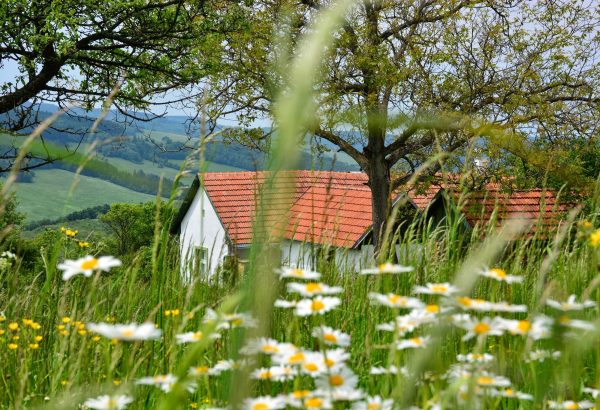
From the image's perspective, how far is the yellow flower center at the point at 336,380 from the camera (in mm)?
1121

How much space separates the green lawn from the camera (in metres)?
103

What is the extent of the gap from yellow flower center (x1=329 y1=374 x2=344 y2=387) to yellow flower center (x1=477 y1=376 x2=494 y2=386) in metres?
0.25

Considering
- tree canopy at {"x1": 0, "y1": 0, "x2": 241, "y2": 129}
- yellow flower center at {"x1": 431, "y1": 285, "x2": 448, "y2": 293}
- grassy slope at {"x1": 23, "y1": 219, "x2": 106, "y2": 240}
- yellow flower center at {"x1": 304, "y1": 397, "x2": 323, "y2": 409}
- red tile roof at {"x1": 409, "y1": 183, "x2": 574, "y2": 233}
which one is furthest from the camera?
tree canopy at {"x1": 0, "y1": 0, "x2": 241, "y2": 129}

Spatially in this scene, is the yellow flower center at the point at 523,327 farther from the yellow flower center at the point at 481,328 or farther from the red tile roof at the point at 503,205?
the red tile roof at the point at 503,205

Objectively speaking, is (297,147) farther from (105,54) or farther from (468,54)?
(468,54)

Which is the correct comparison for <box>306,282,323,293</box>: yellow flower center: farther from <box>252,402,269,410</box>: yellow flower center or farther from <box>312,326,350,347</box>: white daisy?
<box>252,402,269,410</box>: yellow flower center

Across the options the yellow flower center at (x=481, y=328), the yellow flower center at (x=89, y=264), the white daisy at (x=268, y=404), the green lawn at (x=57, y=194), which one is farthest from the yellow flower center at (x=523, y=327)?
the green lawn at (x=57, y=194)

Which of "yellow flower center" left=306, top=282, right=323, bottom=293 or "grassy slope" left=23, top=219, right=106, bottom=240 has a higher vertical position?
"grassy slope" left=23, top=219, right=106, bottom=240

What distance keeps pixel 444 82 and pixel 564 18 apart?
3.51 meters

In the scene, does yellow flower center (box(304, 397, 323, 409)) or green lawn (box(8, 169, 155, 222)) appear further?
green lawn (box(8, 169, 155, 222))

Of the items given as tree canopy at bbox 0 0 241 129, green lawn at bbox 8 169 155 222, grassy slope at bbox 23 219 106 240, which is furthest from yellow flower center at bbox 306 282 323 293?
green lawn at bbox 8 169 155 222

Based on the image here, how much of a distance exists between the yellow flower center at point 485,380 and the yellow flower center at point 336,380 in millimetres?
252

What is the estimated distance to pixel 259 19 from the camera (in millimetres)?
16547

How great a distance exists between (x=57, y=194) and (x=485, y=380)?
404 feet
